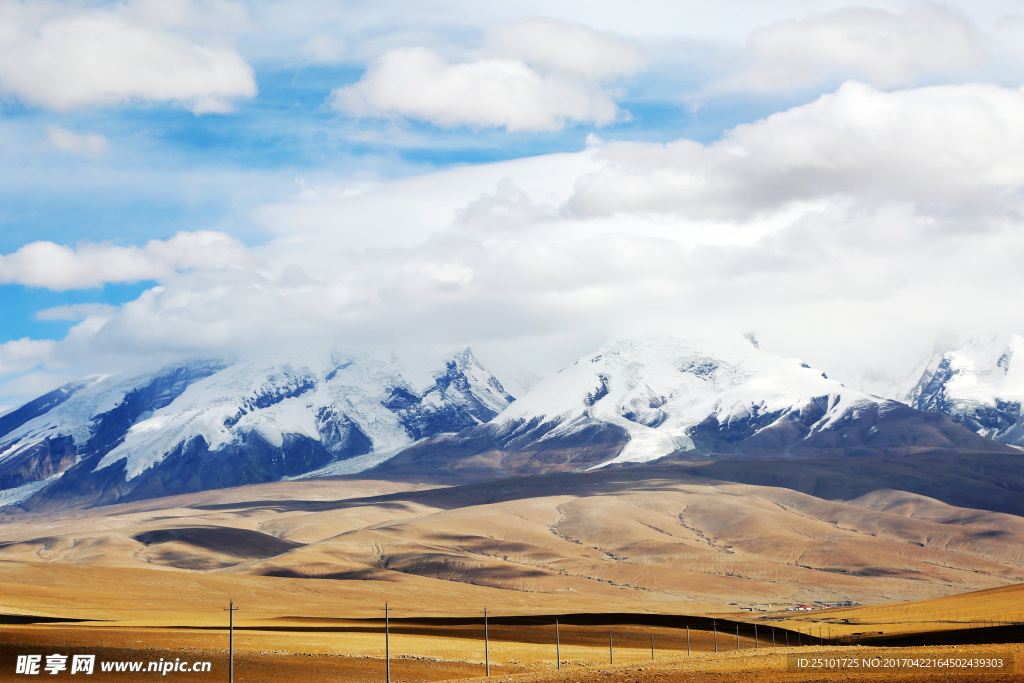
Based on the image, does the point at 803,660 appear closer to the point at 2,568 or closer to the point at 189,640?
the point at 189,640

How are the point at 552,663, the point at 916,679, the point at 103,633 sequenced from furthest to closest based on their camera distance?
the point at 103,633
the point at 552,663
the point at 916,679

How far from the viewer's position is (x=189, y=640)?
80.9 metres

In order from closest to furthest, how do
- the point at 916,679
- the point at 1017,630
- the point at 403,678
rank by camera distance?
1. the point at 916,679
2. the point at 403,678
3. the point at 1017,630

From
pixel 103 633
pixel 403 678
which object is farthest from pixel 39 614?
pixel 403 678

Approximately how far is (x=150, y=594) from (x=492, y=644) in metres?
95.2

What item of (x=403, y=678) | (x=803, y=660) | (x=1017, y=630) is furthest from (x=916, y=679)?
(x=1017, y=630)

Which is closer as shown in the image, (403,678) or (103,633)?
(403,678)

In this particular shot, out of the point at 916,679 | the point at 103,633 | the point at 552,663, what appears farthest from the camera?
the point at 103,633

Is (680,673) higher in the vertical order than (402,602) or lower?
higher

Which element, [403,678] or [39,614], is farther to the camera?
[39,614]

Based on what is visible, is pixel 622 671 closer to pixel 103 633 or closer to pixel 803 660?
pixel 803 660

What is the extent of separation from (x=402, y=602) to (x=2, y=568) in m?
68.6

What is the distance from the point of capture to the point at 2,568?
178 meters

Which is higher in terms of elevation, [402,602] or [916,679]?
[916,679]
